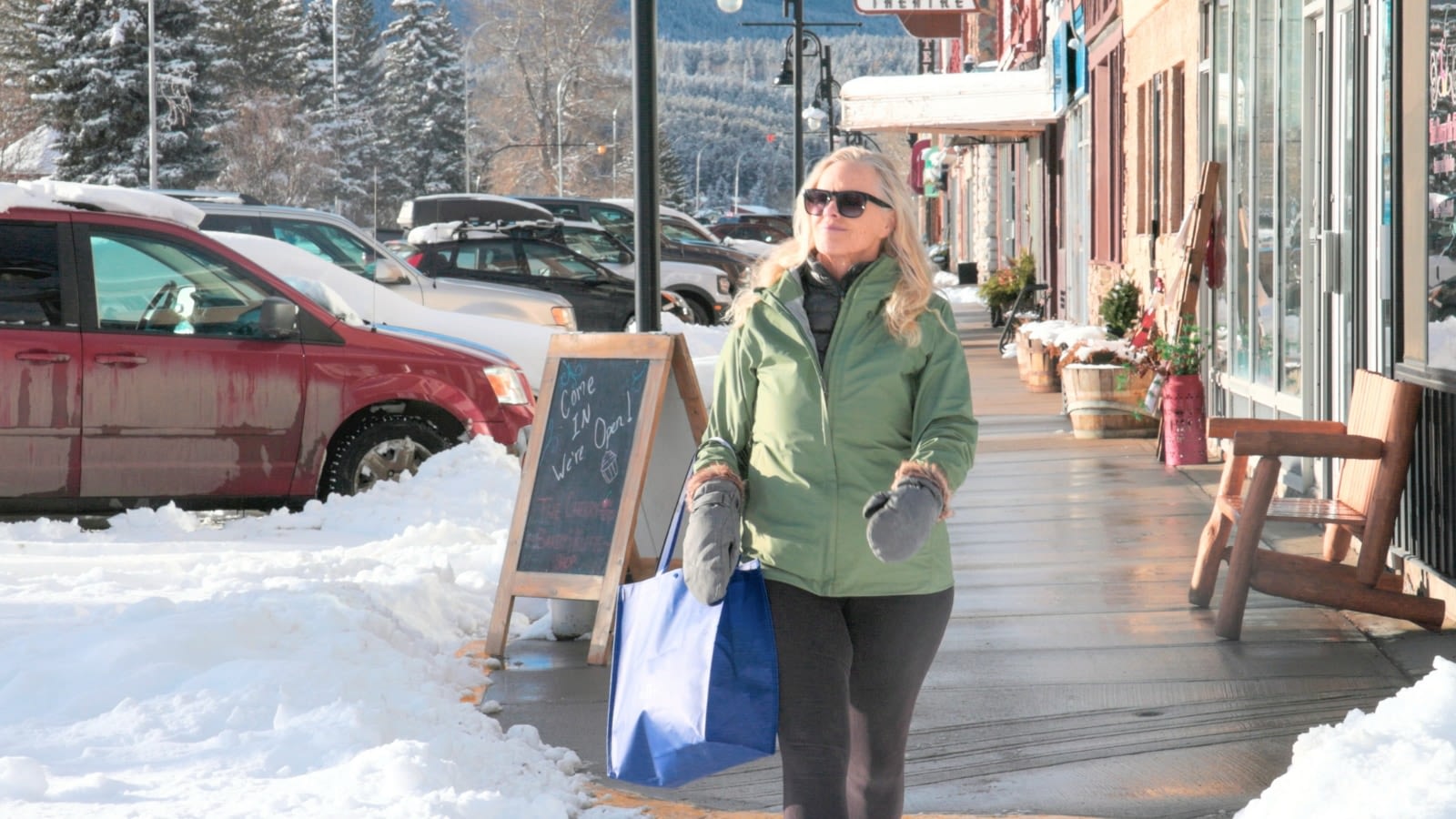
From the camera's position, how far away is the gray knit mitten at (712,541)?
3754 mm

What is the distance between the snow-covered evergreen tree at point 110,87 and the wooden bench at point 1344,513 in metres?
54.5

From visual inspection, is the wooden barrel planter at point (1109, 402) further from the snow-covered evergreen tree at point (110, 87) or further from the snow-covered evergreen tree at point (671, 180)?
the snow-covered evergreen tree at point (671, 180)

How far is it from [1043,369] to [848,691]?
1409 centimetres

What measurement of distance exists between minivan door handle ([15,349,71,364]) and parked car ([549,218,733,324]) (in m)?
13.9

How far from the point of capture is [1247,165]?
11352 millimetres

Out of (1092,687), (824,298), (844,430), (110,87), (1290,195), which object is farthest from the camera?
(110,87)

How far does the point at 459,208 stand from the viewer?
2966cm

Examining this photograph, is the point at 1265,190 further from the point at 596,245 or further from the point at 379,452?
the point at 596,245

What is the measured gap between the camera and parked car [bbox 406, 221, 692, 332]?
20109 millimetres

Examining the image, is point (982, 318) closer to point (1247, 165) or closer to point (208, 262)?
point (1247, 165)

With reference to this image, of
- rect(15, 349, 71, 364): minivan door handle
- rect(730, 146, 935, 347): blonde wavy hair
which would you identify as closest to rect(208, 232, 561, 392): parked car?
rect(15, 349, 71, 364): minivan door handle

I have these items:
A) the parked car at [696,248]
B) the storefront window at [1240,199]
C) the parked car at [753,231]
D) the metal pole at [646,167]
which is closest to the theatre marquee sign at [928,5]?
the parked car at [696,248]

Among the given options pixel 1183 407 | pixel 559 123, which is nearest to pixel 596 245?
pixel 1183 407

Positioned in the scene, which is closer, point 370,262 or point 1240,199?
point 1240,199
